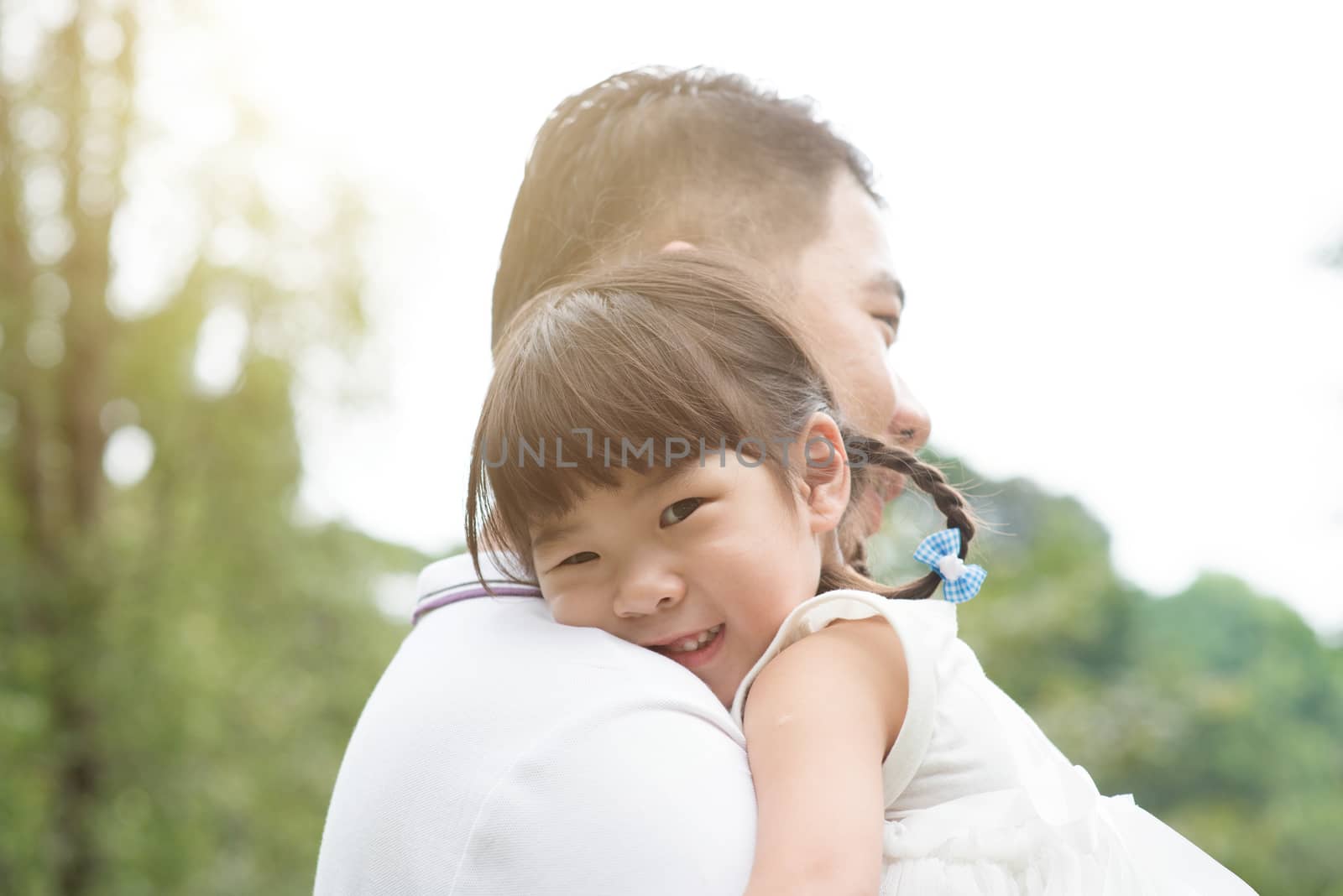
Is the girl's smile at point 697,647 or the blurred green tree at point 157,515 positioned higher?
the girl's smile at point 697,647

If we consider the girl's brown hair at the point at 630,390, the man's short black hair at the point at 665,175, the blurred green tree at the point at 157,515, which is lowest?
the blurred green tree at the point at 157,515

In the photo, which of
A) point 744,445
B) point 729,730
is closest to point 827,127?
point 744,445

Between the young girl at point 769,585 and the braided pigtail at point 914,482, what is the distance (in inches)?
0.6

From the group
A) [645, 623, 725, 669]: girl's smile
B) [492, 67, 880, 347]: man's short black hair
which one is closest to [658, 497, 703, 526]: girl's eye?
[645, 623, 725, 669]: girl's smile

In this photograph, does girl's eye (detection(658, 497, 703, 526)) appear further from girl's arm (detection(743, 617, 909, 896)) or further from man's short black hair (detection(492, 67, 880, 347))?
man's short black hair (detection(492, 67, 880, 347))

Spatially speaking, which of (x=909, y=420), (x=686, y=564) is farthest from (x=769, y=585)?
(x=909, y=420)

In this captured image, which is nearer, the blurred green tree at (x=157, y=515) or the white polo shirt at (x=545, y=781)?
the white polo shirt at (x=545, y=781)

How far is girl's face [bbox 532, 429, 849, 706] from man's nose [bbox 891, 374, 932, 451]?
0.43 meters

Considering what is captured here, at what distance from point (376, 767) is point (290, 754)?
6730mm

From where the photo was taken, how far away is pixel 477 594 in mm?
1335

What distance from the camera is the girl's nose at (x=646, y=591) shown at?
1.19m

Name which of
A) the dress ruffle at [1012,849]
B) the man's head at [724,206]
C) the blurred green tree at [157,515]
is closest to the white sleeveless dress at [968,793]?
the dress ruffle at [1012,849]

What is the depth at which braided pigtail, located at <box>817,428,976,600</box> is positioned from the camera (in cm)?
142

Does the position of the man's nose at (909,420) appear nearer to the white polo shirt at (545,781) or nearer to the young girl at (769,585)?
the young girl at (769,585)
